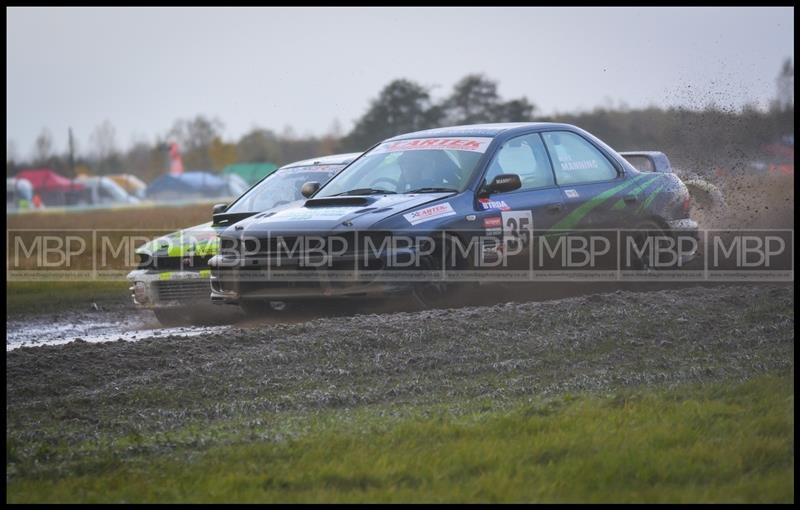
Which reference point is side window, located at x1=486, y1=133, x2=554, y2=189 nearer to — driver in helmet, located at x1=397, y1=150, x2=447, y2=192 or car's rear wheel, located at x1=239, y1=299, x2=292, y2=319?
driver in helmet, located at x1=397, y1=150, x2=447, y2=192

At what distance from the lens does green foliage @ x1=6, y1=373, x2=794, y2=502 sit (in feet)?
13.8

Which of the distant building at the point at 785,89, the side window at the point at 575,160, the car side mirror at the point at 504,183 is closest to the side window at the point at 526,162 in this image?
the side window at the point at 575,160

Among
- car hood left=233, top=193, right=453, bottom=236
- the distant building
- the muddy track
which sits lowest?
the muddy track

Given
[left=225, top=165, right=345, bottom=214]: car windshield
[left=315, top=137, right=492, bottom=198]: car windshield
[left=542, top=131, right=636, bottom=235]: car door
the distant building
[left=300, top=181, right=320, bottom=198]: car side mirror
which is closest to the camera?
[left=315, top=137, right=492, bottom=198]: car windshield

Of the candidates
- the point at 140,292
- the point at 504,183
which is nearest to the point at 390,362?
the point at 504,183

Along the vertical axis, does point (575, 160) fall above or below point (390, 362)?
above

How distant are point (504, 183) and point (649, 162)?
240cm

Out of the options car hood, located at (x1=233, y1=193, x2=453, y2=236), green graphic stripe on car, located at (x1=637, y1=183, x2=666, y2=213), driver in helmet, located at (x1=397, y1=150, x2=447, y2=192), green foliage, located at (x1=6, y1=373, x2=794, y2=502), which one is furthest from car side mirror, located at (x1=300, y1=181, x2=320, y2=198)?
green foliage, located at (x1=6, y1=373, x2=794, y2=502)

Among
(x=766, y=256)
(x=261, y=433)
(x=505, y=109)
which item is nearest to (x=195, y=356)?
(x=261, y=433)

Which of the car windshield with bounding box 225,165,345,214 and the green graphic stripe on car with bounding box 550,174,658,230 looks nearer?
the green graphic stripe on car with bounding box 550,174,658,230

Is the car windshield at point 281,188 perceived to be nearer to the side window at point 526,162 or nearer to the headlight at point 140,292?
the headlight at point 140,292

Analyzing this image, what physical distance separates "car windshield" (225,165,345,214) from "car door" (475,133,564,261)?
7.26 feet

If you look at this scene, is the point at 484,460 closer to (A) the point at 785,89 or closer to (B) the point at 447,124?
(A) the point at 785,89

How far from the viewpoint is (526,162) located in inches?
368
